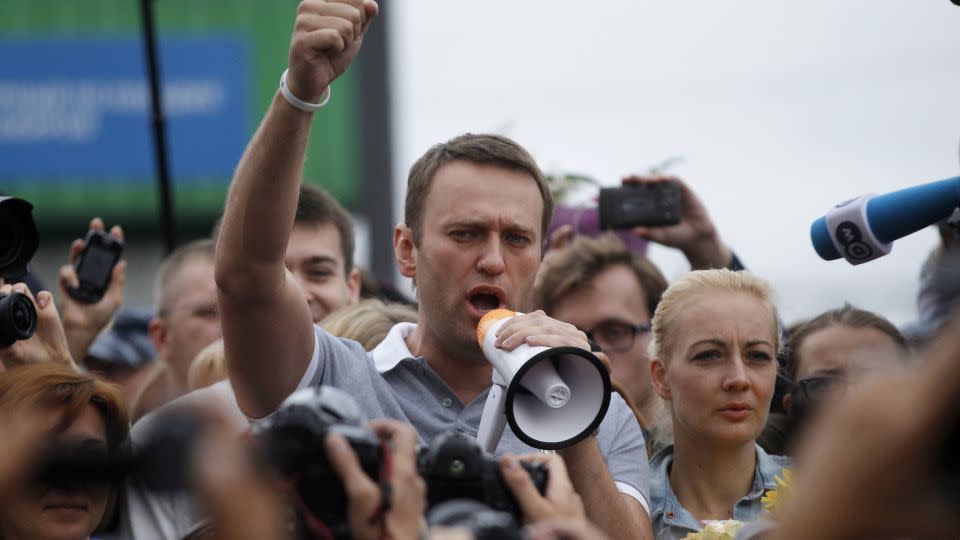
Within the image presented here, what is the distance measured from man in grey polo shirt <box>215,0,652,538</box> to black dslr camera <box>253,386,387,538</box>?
90 cm

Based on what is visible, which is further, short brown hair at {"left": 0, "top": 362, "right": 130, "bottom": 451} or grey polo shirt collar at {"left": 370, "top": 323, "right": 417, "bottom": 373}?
grey polo shirt collar at {"left": 370, "top": 323, "right": 417, "bottom": 373}

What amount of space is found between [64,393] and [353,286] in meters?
2.09

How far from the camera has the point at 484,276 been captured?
3510mm

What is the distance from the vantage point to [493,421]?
3.12 metres

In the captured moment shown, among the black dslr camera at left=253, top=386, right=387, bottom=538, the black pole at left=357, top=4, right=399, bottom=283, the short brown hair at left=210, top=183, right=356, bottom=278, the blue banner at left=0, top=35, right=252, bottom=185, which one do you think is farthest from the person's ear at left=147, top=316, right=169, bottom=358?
the blue banner at left=0, top=35, right=252, bottom=185

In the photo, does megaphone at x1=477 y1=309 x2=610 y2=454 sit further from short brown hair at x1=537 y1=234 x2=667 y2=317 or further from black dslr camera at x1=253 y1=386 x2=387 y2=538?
short brown hair at x1=537 y1=234 x2=667 y2=317

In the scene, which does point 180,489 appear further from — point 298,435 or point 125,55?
point 125,55

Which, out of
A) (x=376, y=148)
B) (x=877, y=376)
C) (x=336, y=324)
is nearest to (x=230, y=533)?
(x=877, y=376)

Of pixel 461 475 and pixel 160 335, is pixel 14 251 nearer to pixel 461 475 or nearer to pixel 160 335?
pixel 461 475

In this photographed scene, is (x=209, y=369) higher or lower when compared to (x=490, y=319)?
lower

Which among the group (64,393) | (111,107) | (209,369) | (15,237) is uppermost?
(15,237)

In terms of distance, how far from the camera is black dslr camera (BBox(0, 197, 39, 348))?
10.8 ft

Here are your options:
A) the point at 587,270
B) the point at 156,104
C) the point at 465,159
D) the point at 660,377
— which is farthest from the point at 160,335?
the point at 660,377

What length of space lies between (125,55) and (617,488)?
15.0 meters
